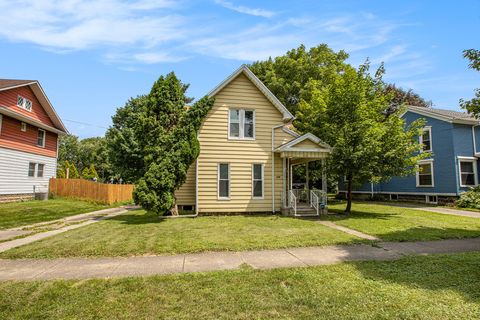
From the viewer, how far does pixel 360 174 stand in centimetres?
1428

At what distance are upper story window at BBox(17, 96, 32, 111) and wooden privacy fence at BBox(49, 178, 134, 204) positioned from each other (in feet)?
19.8

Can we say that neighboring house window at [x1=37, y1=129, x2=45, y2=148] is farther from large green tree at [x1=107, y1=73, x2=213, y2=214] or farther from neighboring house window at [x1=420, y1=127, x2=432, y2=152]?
neighboring house window at [x1=420, y1=127, x2=432, y2=152]

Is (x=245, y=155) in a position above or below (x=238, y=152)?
below

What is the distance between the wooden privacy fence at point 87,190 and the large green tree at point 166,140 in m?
9.94

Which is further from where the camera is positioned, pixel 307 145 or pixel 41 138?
pixel 41 138

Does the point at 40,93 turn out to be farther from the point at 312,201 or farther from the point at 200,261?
the point at 200,261

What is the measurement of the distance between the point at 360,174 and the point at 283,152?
13.2 ft

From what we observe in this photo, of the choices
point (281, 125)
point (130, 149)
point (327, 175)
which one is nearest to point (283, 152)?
point (281, 125)

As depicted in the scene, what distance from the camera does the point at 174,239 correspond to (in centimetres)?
850

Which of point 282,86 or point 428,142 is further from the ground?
point 282,86

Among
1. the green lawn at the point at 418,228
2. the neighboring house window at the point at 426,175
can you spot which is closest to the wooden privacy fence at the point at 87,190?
the green lawn at the point at 418,228

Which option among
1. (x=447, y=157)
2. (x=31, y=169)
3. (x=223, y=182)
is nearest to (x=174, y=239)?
(x=223, y=182)

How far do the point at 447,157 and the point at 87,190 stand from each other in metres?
26.8

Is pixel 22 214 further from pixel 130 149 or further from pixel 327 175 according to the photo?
pixel 327 175
